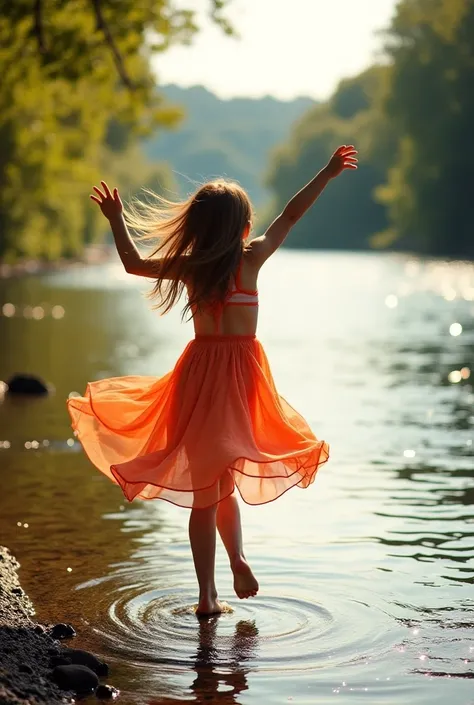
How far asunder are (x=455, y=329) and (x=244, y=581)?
72.4 feet

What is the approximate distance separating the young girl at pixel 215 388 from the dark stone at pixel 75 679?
A: 41.2 inches

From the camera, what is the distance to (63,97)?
43.2 metres

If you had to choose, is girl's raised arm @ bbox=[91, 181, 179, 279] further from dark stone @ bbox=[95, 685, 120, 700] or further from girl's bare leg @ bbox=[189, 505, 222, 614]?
dark stone @ bbox=[95, 685, 120, 700]

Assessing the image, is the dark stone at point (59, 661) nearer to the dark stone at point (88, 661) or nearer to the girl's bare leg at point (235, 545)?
the dark stone at point (88, 661)

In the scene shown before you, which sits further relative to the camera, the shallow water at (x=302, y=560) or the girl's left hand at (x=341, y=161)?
the girl's left hand at (x=341, y=161)

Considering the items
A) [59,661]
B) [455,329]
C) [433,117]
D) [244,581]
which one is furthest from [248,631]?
[433,117]

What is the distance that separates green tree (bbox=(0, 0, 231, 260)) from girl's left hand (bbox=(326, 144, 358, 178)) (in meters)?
10.6

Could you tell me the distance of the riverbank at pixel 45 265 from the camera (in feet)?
176

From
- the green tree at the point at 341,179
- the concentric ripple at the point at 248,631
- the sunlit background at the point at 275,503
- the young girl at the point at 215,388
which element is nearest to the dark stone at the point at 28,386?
the sunlit background at the point at 275,503

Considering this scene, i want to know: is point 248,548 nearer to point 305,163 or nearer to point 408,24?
point 408,24

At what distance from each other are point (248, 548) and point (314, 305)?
29.6m

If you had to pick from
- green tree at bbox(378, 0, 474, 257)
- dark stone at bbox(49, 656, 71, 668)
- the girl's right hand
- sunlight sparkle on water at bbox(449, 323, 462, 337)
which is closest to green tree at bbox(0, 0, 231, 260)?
sunlight sparkle on water at bbox(449, 323, 462, 337)

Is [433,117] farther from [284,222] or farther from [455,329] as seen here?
[284,222]

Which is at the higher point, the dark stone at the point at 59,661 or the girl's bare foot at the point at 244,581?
the girl's bare foot at the point at 244,581
